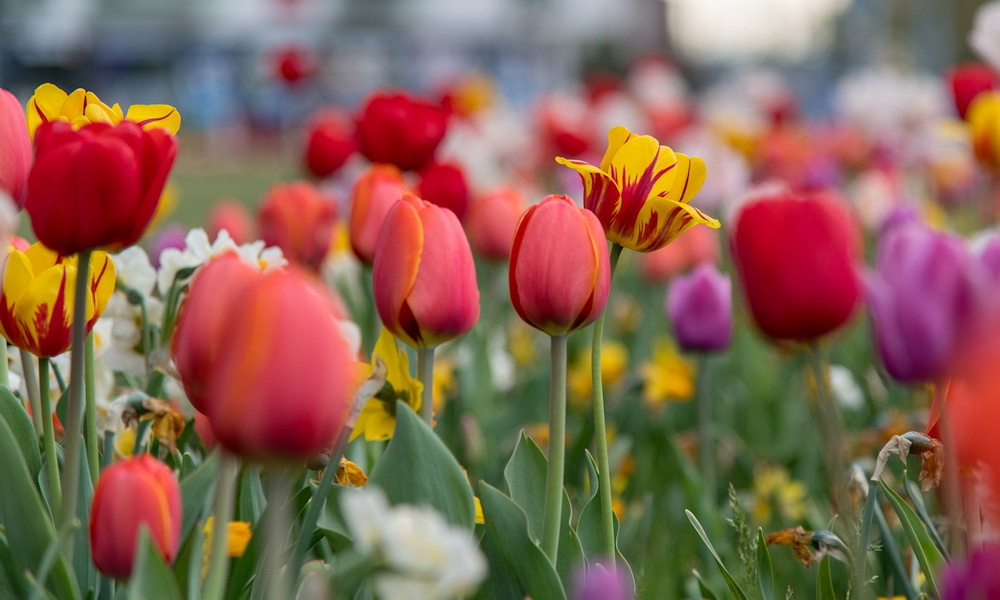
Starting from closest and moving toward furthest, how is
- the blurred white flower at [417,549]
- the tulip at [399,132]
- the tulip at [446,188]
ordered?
the blurred white flower at [417,549] → the tulip at [446,188] → the tulip at [399,132]

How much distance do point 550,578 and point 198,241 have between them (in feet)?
1.85

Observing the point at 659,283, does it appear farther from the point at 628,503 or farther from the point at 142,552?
the point at 142,552

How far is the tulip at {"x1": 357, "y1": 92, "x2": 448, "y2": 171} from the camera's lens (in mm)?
1695

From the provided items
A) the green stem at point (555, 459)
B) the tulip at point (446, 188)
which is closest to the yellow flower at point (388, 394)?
the green stem at point (555, 459)

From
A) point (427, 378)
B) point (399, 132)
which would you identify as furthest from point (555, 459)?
point (399, 132)

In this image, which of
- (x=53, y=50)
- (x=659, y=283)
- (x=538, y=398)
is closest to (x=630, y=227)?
(x=538, y=398)

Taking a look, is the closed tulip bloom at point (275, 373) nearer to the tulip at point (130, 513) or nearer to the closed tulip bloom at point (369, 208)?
the tulip at point (130, 513)

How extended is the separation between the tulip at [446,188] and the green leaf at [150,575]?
3.22 feet

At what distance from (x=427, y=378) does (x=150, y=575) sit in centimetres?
35

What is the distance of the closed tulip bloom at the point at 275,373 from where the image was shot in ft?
1.72

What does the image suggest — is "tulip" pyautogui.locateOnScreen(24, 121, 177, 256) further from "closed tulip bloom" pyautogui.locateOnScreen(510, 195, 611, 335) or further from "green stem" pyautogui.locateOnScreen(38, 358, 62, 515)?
"closed tulip bloom" pyautogui.locateOnScreen(510, 195, 611, 335)

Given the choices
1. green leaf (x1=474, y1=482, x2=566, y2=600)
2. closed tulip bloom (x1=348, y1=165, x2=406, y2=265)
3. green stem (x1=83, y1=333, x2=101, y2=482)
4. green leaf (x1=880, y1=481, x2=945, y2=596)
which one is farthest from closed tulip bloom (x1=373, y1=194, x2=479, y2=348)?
closed tulip bloom (x1=348, y1=165, x2=406, y2=265)

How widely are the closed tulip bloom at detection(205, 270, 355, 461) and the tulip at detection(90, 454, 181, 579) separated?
0.40 ft

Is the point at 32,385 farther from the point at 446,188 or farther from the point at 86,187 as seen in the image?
the point at 446,188
